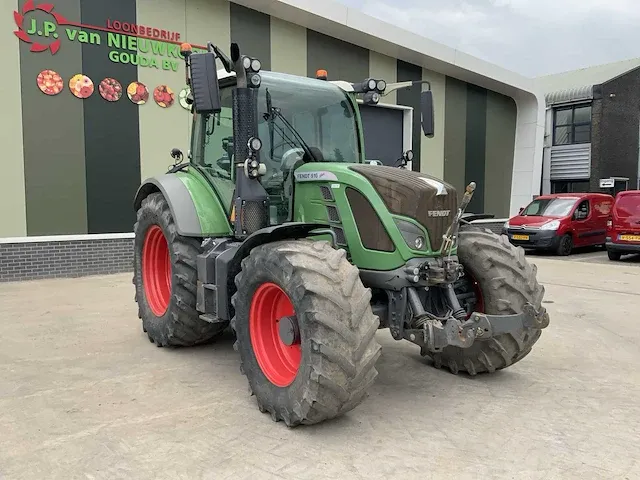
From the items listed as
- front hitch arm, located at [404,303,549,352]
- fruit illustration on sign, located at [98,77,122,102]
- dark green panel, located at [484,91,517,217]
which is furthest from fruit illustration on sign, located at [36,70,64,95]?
dark green panel, located at [484,91,517,217]

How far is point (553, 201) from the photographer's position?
51.1ft

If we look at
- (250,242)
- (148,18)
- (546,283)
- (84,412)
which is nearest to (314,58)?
(148,18)

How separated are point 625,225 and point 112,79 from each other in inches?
443

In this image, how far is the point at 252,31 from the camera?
37.1 feet

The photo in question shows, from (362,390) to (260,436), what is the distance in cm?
70

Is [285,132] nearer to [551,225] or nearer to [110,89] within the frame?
[110,89]

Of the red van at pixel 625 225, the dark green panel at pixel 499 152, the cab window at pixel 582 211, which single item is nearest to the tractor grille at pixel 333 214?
the red van at pixel 625 225

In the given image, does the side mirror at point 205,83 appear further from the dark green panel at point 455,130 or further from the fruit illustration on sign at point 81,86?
the dark green panel at point 455,130

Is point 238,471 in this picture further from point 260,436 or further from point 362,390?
point 362,390

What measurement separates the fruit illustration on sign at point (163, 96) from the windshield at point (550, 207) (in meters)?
9.83

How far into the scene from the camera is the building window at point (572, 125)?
23.5 meters

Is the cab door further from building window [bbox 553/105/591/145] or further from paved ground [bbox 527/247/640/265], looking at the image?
building window [bbox 553/105/591/145]

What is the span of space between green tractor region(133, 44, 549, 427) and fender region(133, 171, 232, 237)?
13 millimetres

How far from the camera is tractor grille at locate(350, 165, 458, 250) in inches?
154
